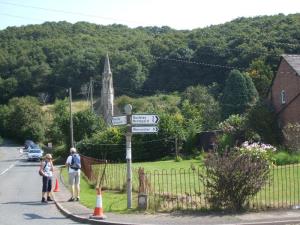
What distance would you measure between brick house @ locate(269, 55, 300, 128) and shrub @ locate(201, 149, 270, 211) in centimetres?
2888

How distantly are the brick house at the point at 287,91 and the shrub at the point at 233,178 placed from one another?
28.9 meters

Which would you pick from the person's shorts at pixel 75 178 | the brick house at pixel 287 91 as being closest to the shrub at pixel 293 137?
the brick house at pixel 287 91

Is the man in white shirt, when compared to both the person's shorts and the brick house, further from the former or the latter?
the brick house

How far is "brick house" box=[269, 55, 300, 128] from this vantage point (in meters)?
43.2

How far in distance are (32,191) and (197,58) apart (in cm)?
7790

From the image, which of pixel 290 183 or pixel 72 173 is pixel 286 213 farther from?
pixel 72 173

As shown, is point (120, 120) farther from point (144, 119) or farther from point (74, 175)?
point (74, 175)

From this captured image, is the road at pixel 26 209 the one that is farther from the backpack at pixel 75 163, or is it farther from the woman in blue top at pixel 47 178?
the backpack at pixel 75 163

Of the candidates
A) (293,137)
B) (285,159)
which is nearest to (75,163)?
(285,159)

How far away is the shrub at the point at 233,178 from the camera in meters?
14.8

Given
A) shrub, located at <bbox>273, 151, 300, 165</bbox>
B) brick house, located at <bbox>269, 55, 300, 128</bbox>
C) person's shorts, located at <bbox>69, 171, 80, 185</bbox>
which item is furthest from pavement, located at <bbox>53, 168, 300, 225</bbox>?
brick house, located at <bbox>269, 55, 300, 128</bbox>

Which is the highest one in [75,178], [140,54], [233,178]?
[140,54]

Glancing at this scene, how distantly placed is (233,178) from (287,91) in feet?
104

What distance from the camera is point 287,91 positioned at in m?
45.1
